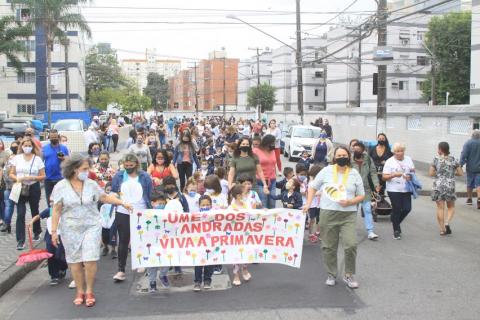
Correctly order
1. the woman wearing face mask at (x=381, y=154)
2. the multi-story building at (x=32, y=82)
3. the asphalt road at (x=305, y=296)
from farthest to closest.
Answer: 1. the multi-story building at (x=32, y=82)
2. the woman wearing face mask at (x=381, y=154)
3. the asphalt road at (x=305, y=296)

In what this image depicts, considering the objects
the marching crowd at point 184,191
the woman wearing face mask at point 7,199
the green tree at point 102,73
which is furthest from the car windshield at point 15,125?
the green tree at point 102,73

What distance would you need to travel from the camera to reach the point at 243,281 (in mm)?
7945

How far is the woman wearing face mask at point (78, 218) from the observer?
22.4ft

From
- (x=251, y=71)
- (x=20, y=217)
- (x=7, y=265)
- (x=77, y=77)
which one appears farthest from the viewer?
(x=251, y=71)

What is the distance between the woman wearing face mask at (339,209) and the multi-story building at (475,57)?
38.3m

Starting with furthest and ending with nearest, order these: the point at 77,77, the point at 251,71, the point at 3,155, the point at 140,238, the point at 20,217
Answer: the point at 251,71
the point at 77,77
the point at 3,155
the point at 20,217
the point at 140,238

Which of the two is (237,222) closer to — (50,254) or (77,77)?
(50,254)

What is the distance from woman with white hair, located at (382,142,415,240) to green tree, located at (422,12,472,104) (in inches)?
1891

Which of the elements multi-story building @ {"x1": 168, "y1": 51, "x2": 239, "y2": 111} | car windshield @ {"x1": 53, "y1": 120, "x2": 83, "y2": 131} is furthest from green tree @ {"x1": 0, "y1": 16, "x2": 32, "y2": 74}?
multi-story building @ {"x1": 168, "y1": 51, "x2": 239, "y2": 111}

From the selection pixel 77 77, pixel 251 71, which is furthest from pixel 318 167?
pixel 251 71

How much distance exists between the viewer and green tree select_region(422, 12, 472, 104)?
55.5 m

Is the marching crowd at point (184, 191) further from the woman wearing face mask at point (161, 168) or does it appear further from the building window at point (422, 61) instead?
the building window at point (422, 61)

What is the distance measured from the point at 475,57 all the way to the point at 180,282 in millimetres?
40648

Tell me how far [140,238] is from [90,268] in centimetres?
86
